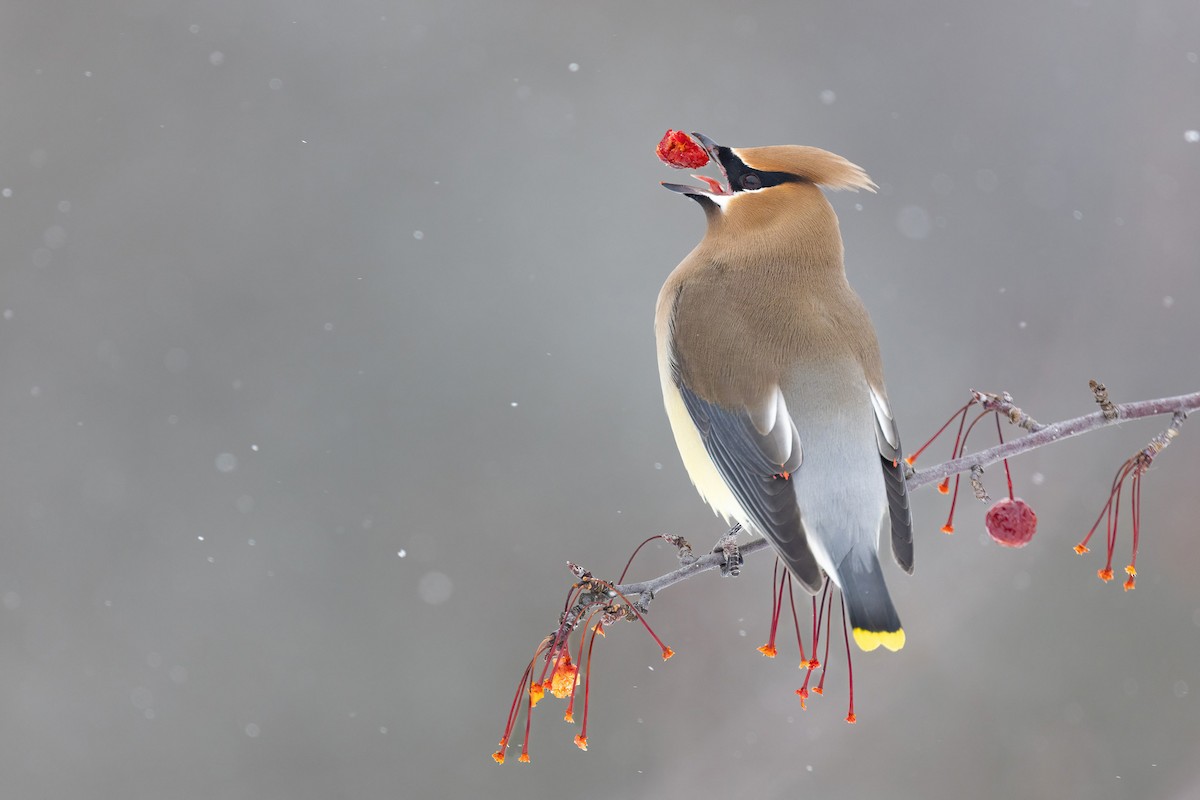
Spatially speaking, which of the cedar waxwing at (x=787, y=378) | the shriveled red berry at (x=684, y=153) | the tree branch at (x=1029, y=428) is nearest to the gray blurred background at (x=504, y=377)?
the cedar waxwing at (x=787, y=378)

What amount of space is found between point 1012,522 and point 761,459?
567 mm

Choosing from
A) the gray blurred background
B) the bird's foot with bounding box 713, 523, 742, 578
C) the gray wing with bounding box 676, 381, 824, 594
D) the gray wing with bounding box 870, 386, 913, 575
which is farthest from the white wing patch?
the gray blurred background

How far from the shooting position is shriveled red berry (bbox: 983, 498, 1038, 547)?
266cm

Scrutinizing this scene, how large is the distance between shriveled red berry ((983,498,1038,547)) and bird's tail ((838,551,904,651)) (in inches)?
10.4

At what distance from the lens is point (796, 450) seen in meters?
2.93

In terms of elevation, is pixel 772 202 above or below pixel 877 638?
above

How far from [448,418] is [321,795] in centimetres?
226

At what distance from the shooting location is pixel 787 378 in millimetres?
2986

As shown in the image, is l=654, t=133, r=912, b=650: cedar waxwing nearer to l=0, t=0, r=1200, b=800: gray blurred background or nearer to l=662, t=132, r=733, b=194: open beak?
l=662, t=132, r=733, b=194: open beak

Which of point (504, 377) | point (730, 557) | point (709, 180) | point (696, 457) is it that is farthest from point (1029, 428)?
point (504, 377)

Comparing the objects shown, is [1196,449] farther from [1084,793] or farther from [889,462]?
[889,462]

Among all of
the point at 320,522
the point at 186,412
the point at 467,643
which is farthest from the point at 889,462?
the point at 186,412

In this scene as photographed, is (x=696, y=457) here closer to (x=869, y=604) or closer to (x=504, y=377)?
(x=869, y=604)

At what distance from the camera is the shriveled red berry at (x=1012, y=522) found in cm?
266
